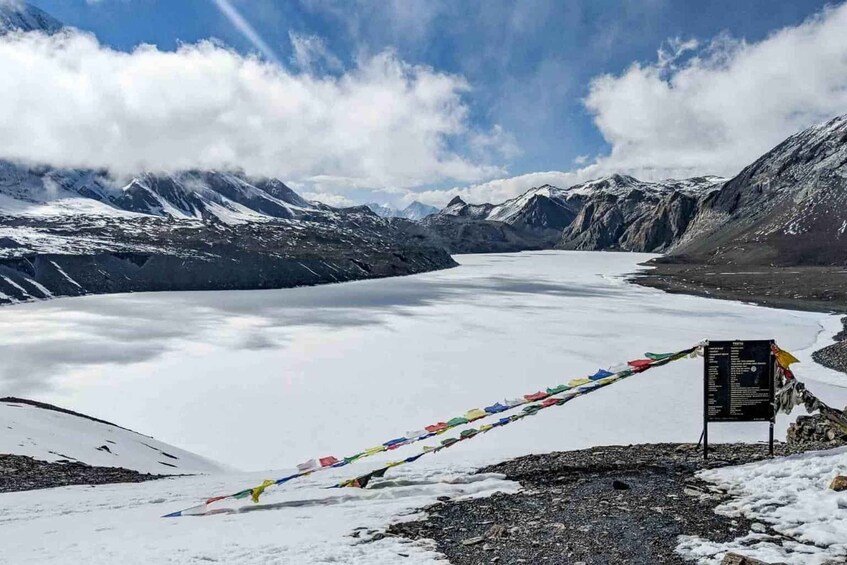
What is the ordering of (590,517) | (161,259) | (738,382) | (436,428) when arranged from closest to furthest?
(590,517)
(738,382)
(436,428)
(161,259)

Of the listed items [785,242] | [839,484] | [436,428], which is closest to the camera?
[839,484]

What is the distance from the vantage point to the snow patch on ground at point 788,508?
20.4 ft

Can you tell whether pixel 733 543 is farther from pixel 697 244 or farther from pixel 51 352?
pixel 697 244

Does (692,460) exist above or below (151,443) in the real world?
above

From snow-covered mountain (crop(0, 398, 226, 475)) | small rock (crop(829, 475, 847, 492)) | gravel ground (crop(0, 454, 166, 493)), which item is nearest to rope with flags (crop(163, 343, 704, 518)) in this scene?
small rock (crop(829, 475, 847, 492))

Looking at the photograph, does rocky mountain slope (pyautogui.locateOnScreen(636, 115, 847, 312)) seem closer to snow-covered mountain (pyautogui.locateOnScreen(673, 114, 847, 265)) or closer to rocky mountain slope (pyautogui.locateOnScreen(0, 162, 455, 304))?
snow-covered mountain (pyautogui.locateOnScreen(673, 114, 847, 265))

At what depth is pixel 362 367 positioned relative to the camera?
108 ft

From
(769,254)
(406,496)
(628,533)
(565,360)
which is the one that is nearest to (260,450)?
(406,496)

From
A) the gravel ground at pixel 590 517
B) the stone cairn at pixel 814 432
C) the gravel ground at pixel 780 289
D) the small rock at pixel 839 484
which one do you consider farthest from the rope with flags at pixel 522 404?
the gravel ground at pixel 780 289

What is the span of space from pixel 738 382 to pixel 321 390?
2161 cm

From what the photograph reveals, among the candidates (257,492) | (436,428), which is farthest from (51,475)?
(436,428)

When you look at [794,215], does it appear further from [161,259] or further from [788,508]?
[788,508]

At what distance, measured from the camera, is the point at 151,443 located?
1900 centimetres

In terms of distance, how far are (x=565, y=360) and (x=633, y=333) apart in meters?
12.3
